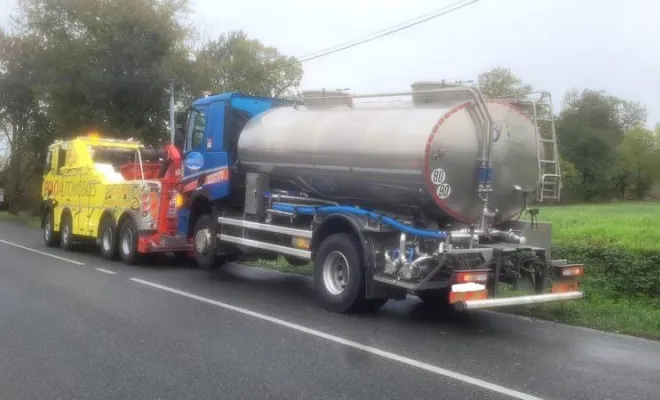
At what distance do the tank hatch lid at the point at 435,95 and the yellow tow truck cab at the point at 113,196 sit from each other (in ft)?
20.3

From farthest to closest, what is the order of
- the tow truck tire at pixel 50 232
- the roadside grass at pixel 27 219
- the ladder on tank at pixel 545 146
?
1. the roadside grass at pixel 27 219
2. the tow truck tire at pixel 50 232
3. the ladder on tank at pixel 545 146

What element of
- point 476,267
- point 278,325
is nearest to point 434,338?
point 476,267

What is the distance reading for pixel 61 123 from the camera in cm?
3094

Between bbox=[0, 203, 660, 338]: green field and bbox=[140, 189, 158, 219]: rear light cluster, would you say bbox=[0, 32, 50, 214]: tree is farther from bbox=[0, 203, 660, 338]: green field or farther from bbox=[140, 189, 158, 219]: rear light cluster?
→ bbox=[0, 203, 660, 338]: green field

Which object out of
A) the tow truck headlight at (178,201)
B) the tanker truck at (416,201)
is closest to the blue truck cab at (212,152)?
the tow truck headlight at (178,201)

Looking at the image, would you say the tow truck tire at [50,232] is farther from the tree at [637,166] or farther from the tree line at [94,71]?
the tree at [637,166]

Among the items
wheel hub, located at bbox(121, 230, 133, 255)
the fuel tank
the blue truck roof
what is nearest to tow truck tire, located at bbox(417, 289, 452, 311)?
the fuel tank

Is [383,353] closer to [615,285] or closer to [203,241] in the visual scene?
[615,285]

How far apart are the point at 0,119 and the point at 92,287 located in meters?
32.9

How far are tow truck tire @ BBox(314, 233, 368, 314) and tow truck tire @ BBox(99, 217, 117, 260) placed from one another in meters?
6.90

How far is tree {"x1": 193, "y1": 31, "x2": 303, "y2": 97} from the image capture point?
5122cm

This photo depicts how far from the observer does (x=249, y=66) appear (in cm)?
5772

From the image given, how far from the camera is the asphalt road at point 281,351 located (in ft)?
18.5

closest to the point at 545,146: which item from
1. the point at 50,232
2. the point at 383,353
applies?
the point at 383,353
